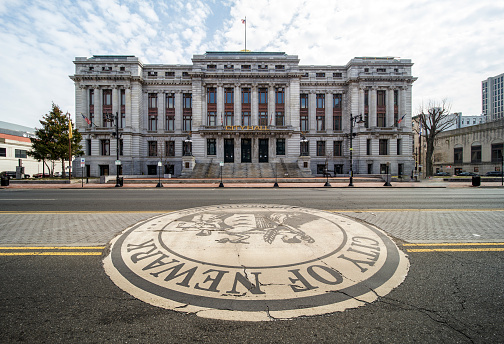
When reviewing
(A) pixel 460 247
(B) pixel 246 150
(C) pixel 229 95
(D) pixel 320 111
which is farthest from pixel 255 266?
(D) pixel 320 111

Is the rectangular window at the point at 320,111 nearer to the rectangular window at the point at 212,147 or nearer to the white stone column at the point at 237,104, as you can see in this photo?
the white stone column at the point at 237,104

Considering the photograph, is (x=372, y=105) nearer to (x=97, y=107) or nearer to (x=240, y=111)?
(x=240, y=111)

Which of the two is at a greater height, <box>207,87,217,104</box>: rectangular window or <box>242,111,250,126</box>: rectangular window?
<box>207,87,217,104</box>: rectangular window

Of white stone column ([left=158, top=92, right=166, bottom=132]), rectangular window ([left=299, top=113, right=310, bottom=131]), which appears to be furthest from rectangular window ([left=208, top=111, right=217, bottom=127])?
rectangular window ([left=299, top=113, right=310, bottom=131])

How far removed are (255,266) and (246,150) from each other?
4064cm

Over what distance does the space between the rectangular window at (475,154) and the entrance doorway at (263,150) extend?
52.0 meters

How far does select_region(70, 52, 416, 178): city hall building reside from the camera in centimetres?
4384

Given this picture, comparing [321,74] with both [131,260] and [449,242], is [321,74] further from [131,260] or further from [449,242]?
[131,260]

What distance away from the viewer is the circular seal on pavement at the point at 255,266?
10.6ft

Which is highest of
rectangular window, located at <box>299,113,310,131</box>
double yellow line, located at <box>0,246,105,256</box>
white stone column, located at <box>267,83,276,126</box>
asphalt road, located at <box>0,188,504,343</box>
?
white stone column, located at <box>267,83,276,126</box>

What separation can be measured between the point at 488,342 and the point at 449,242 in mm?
4022

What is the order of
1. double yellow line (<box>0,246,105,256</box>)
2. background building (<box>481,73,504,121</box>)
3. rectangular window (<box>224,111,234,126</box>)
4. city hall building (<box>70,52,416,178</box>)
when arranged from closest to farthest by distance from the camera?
double yellow line (<box>0,246,105,256</box>)
city hall building (<box>70,52,416,178</box>)
rectangular window (<box>224,111,234,126</box>)
background building (<box>481,73,504,121</box>)

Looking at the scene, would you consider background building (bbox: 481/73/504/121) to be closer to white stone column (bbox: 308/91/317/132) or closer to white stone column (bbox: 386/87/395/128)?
white stone column (bbox: 386/87/395/128)

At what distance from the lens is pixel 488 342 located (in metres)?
2.55
